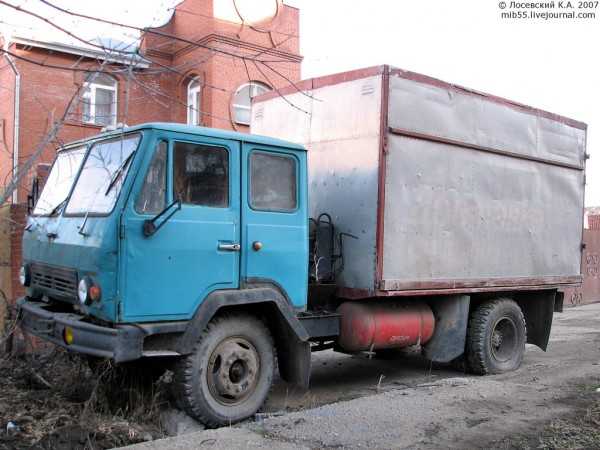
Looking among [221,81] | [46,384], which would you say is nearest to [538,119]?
[46,384]

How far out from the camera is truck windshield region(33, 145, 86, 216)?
19.1 ft

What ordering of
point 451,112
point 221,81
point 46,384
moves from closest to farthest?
point 46,384 < point 451,112 < point 221,81

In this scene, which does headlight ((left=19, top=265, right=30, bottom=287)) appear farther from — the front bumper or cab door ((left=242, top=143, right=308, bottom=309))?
cab door ((left=242, top=143, right=308, bottom=309))

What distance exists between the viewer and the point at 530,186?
8.33 m

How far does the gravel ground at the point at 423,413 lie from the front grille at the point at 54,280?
1491mm

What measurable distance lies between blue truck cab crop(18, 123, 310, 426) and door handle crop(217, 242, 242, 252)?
0.5 inches

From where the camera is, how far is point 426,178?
695 centimetres

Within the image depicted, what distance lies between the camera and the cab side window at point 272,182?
18.7 ft

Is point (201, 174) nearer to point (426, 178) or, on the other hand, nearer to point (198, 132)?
point (198, 132)

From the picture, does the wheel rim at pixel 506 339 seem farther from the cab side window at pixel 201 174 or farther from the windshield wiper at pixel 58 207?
the windshield wiper at pixel 58 207

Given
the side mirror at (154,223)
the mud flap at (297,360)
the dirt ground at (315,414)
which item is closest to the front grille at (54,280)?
the side mirror at (154,223)

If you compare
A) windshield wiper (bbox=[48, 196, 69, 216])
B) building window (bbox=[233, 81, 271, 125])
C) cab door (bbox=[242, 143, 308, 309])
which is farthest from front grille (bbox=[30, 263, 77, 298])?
building window (bbox=[233, 81, 271, 125])

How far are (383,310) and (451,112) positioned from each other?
2.40 meters

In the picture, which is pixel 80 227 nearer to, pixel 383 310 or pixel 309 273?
pixel 309 273
